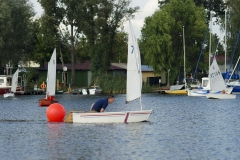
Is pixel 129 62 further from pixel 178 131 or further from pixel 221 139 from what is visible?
pixel 221 139

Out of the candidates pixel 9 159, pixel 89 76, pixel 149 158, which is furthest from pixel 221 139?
pixel 89 76

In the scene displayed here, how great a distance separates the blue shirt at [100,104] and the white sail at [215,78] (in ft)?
160

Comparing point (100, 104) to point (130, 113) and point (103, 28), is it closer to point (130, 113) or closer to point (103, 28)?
point (130, 113)

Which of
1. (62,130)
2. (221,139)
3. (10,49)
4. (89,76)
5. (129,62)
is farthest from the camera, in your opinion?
(89,76)

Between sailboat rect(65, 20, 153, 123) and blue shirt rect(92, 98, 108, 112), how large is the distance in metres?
0.35

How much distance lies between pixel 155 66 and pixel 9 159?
3676 inches

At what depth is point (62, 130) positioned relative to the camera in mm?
45750

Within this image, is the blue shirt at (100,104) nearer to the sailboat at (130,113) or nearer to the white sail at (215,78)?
the sailboat at (130,113)

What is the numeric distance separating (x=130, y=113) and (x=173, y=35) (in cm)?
7986

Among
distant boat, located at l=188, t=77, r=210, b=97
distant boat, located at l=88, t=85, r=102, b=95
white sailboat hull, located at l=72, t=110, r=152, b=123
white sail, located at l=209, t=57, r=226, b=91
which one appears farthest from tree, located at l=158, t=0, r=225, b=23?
white sailboat hull, located at l=72, t=110, r=152, b=123

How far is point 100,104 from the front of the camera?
1838 inches

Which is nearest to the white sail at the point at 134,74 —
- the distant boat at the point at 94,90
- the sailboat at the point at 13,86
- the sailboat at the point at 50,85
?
the sailboat at the point at 50,85

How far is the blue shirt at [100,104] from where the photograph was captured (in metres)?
46.3

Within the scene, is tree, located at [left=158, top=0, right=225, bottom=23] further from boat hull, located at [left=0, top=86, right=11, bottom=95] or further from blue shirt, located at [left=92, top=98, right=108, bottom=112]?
blue shirt, located at [left=92, top=98, right=108, bottom=112]
